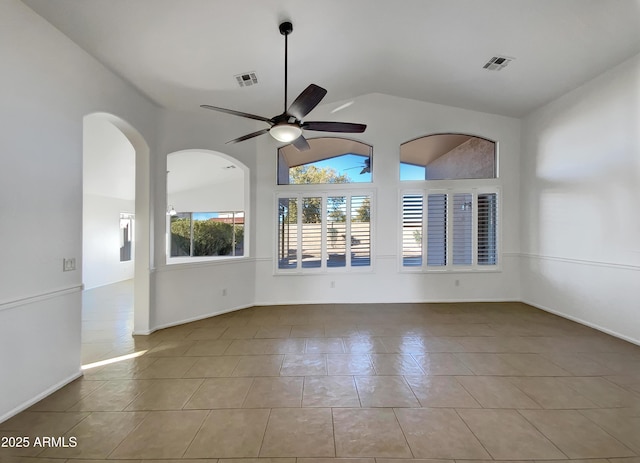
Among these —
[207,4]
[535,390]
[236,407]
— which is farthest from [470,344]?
[207,4]

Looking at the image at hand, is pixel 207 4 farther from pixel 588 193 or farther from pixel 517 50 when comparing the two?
pixel 588 193

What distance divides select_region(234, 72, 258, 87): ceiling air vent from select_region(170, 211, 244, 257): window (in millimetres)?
4763

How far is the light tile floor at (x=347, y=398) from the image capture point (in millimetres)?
1768

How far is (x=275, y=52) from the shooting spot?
326 centimetres

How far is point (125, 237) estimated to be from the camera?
846cm

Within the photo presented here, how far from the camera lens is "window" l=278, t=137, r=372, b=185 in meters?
5.32

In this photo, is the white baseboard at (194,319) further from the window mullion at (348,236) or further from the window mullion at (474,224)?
the window mullion at (474,224)

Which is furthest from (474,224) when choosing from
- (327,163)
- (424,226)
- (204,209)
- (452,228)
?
(204,209)

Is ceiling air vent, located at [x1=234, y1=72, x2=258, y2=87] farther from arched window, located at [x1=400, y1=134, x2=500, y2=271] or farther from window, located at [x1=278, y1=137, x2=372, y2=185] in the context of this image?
arched window, located at [x1=400, y1=134, x2=500, y2=271]

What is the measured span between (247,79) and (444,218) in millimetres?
4168

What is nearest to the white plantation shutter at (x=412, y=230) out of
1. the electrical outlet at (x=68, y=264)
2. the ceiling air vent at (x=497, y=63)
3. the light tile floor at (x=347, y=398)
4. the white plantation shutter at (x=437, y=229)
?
the white plantation shutter at (x=437, y=229)

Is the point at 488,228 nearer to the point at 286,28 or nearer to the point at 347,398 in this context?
the point at 347,398

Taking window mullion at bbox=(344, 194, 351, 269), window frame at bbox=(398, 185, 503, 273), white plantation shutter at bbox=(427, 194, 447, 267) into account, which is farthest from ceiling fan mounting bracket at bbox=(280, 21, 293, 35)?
white plantation shutter at bbox=(427, 194, 447, 267)

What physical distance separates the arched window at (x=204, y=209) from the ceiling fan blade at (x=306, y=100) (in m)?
5.63
